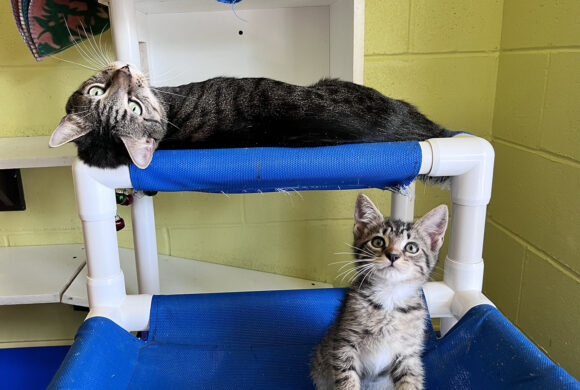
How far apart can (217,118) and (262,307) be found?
47 centimetres

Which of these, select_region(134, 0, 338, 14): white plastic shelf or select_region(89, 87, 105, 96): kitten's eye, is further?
select_region(134, 0, 338, 14): white plastic shelf

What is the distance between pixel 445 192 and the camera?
179 centimetres

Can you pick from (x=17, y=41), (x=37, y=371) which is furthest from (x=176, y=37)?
(x=37, y=371)

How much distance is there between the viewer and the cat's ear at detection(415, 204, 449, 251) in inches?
37.1

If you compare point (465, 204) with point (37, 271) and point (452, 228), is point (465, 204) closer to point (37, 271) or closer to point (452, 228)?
point (452, 228)

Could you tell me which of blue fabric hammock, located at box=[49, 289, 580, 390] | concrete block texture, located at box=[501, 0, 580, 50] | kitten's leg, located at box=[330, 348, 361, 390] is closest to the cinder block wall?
concrete block texture, located at box=[501, 0, 580, 50]

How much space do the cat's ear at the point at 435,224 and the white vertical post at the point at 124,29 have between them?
846 millimetres

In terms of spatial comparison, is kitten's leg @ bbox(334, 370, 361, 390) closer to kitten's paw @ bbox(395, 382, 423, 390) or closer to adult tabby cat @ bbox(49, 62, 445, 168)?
kitten's paw @ bbox(395, 382, 423, 390)

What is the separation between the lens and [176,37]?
1.55 m

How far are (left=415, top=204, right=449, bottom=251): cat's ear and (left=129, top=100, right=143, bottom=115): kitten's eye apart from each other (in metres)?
0.64

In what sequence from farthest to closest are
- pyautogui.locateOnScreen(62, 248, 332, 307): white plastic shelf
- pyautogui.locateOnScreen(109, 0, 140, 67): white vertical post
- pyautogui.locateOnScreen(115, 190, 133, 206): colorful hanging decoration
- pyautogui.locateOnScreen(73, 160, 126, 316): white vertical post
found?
1. pyautogui.locateOnScreen(62, 248, 332, 307): white plastic shelf
2. pyautogui.locateOnScreen(115, 190, 133, 206): colorful hanging decoration
3. pyautogui.locateOnScreen(109, 0, 140, 67): white vertical post
4. pyautogui.locateOnScreen(73, 160, 126, 316): white vertical post

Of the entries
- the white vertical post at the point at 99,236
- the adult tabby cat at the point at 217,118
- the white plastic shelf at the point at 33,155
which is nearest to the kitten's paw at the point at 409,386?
the adult tabby cat at the point at 217,118

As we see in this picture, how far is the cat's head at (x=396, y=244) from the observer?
2.94ft

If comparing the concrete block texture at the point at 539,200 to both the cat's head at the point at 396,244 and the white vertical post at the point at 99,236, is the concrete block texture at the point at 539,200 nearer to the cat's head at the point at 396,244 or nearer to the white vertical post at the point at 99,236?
the cat's head at the point at 396,244
